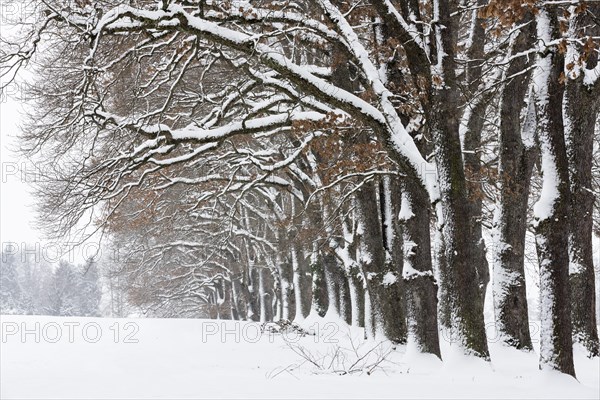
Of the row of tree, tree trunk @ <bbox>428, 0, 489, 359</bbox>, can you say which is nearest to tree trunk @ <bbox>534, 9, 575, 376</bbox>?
the row of tree

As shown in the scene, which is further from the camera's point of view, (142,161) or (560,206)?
(142,161)

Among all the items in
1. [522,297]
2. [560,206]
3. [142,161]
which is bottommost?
[522,297]

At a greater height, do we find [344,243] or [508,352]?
[344,243]

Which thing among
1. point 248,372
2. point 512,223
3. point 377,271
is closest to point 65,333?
point 377,271

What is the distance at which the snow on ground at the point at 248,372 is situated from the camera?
6.34 metres

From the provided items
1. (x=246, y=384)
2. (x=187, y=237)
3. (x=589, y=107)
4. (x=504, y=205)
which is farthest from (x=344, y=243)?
(x=187, y=237)

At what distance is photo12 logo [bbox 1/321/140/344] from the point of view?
16.2 m

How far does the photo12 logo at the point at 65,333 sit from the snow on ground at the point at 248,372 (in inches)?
4.0

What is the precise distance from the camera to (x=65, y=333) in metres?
18.6

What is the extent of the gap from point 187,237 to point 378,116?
26.3 meters

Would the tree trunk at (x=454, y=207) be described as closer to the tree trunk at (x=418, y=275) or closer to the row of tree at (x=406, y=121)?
the row of tree at (x=406, y=121)

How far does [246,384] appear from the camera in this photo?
22.6 feet

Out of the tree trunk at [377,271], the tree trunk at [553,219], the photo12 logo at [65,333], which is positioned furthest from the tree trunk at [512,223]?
the photo12 logo at [65,333]

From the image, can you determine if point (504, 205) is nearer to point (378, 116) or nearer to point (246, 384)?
point (378, 116)
